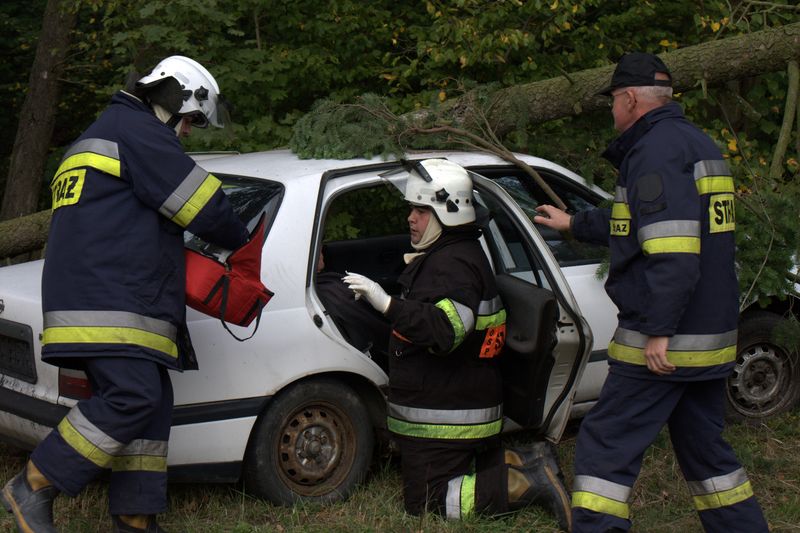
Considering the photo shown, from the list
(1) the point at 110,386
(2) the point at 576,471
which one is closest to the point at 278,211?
(1) the point at 110,386

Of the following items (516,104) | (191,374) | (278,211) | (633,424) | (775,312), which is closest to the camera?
(633,424)

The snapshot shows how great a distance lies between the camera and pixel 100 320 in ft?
11.7

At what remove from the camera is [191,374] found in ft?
13.1

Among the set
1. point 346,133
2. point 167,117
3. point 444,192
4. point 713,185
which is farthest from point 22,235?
point 713,185

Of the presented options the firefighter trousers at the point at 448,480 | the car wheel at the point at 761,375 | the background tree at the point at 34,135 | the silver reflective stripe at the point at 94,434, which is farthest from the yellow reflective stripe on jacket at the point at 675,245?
the background tree at the point at 34,135

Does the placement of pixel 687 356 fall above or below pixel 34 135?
below

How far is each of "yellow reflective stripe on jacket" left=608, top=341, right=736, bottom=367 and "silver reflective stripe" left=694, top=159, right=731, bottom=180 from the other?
635 mm

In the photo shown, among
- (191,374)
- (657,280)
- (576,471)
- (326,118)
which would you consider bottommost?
(576,471)

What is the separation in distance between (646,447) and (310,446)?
1416 millimetres

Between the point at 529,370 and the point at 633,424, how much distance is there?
0.78m

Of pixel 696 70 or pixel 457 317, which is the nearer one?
pixel 457 317

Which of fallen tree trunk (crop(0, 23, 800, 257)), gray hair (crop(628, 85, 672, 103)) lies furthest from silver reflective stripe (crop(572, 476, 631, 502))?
fallen tree trunk (crop(0, 23, 800, 257))

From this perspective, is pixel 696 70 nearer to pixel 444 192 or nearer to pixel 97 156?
pixel 444 192

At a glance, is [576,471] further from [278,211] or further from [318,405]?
[278,211]
